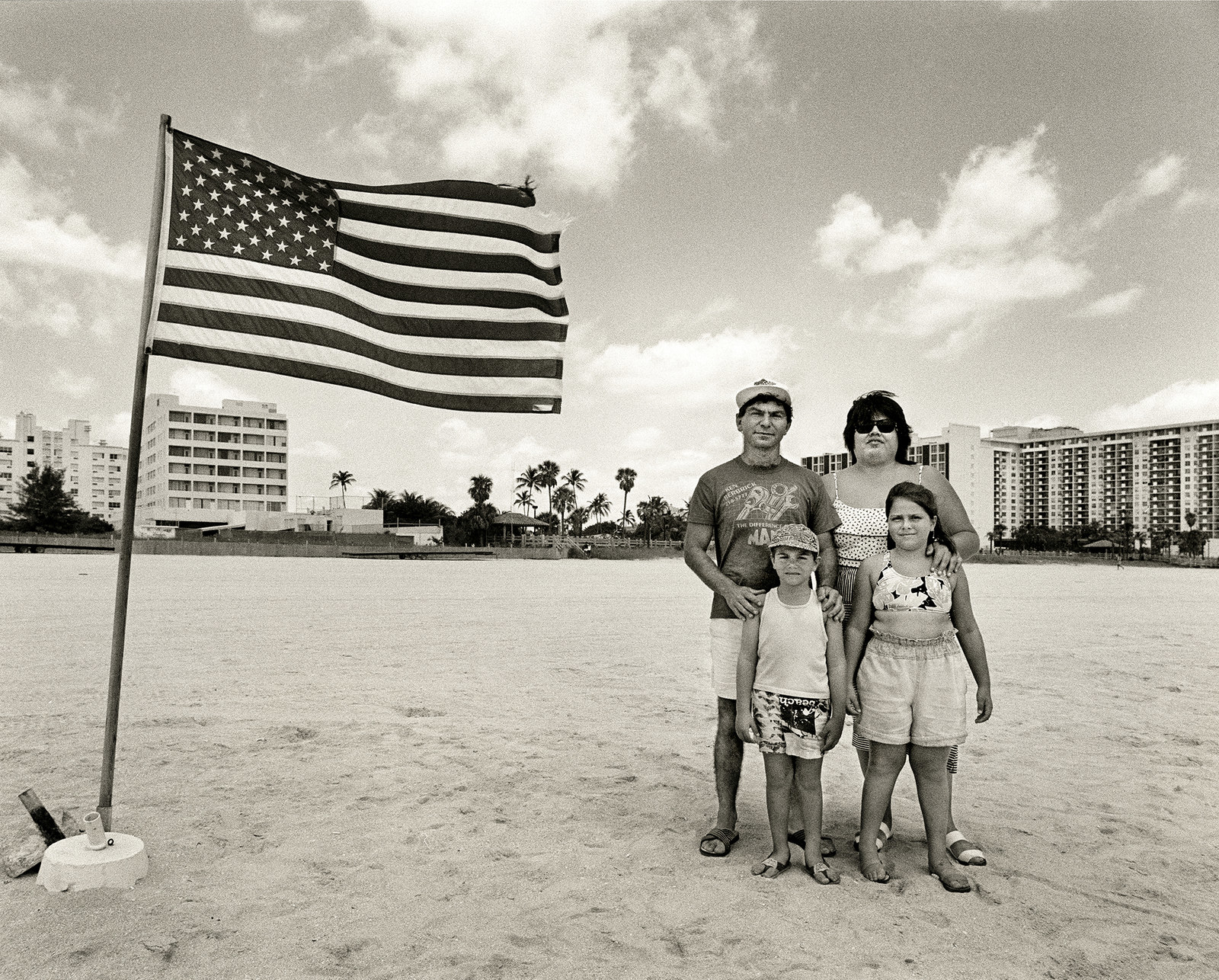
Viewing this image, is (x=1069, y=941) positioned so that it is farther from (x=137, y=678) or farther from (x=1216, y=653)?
(x=1216, y=653)

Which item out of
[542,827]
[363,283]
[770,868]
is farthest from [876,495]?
[363,283]

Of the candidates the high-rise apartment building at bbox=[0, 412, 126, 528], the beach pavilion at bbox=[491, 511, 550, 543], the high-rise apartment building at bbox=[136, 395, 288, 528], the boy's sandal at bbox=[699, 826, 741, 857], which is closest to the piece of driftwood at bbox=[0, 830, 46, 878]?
the boy's sandal at bbox=[699, 826, 741, 857]

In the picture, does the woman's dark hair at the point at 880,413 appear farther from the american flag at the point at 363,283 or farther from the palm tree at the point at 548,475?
the palm tree at the point at 548,475

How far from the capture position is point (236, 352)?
4645mm

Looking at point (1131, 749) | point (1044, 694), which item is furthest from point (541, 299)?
point (1044, 694)

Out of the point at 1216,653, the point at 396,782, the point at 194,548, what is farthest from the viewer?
the point at 194,548

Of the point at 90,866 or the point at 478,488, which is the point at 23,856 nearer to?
the point at 90,866

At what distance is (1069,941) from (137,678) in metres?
8.88

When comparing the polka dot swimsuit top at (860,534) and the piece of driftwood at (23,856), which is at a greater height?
the polka dot swimsuit top at (860,534)

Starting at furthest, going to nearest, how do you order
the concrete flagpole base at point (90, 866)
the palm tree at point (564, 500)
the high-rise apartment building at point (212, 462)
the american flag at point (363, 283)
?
1. the palm tree at point (564, 500)
2. the high-rise apartment building at point (212, 462)
3. the american flag at point (363, 283)
4. the concrete flagpole base at point (90, 866)

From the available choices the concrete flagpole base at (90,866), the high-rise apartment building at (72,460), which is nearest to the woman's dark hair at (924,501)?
the concrete flagpole base at (90,866)

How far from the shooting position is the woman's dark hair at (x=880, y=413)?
4.30 metres

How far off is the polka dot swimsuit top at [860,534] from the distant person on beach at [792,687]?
36 centimetres

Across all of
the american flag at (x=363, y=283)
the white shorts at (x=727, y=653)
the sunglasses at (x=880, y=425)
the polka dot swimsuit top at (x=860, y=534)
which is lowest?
the white shorts at (x=727, y=653)
